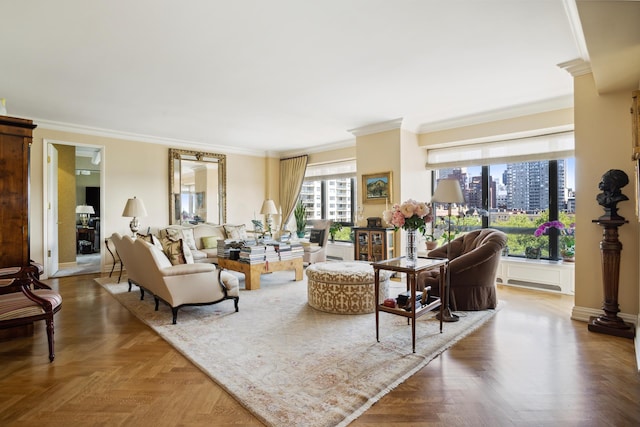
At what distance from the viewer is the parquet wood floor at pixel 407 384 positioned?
1976 millimetres

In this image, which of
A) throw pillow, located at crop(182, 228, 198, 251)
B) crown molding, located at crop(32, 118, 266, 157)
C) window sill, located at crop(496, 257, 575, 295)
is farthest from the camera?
throw pillow, located at crop(182, 228, 198, 251)

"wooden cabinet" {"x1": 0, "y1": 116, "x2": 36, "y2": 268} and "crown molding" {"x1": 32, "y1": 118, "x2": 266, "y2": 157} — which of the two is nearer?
"wooden cabinet" {"x1": 0, "y1": 116, "x2": 36, "y2": 268}

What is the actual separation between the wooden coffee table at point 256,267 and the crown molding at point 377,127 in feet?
8.44

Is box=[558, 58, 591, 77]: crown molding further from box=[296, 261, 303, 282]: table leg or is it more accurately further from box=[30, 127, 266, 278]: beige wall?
box=[30, 127, 266, 278]: beige wall

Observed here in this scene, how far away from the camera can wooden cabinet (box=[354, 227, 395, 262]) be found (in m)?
5.81

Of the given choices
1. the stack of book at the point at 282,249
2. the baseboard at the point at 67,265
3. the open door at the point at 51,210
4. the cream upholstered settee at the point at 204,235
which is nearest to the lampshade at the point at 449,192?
the stack of book at the point at 282,249

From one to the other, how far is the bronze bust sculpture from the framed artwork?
299cm

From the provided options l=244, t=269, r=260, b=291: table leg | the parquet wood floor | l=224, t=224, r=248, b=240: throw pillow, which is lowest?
the parquet wood floor

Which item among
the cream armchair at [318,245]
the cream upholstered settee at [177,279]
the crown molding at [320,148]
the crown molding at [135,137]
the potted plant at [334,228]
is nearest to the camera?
the cream upholstered settee at [177,279]

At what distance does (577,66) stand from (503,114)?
163cm

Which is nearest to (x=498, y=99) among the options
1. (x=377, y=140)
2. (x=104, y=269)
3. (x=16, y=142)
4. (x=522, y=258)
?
(x=377, y=140)

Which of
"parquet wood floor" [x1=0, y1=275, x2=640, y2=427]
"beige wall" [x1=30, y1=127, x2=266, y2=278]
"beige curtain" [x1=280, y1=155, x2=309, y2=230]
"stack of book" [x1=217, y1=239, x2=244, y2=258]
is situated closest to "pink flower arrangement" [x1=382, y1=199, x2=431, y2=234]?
"parquet wood floor" [x1=0, y1=275, x2=640, y2=427]

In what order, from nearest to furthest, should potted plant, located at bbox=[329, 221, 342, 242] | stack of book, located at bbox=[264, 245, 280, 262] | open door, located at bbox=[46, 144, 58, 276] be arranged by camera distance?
stack of book, located at bbox=[264, 245, 280, 262] < open door, located at bbox=[46, 144, 58, 276] < potted plant, located at bbox=[329, 221, 342, 242]

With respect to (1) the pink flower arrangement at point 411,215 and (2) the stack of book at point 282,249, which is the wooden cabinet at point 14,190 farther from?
(1) the pink flower arrangement at point 411,215
